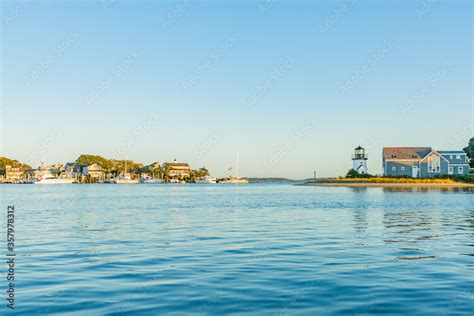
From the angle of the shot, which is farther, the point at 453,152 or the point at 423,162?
the point at 453,152

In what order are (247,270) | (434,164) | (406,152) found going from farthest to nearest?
(406,152)
(434,164)
(247,270)

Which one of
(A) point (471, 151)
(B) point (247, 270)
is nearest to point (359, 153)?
(A) point (471, 151)

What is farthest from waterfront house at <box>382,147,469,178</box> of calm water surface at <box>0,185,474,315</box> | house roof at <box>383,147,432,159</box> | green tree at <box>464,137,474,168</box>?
calm water surface at <box>0,185,474,315</box>

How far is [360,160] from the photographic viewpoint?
118 metres

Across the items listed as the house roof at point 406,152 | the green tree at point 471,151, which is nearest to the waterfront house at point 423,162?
the house roof at point 406,152

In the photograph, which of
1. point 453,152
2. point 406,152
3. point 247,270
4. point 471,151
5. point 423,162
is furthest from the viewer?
point 471,151

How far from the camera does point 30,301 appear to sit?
10.9m

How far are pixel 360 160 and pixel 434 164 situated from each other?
17.7m

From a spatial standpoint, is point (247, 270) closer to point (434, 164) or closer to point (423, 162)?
point (423, 162)

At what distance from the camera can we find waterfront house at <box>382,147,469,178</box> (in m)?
111

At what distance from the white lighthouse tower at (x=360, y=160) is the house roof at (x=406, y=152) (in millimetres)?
5413

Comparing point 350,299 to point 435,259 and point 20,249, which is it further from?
point 20,249

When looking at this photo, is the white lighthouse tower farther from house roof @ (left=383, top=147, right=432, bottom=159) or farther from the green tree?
the green tree

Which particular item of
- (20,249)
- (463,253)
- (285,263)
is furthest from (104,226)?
(463,253)
